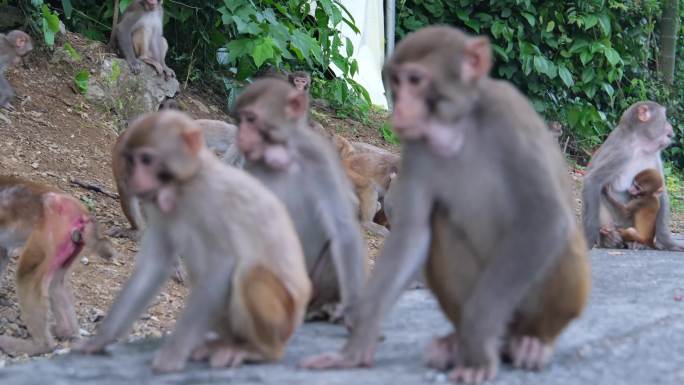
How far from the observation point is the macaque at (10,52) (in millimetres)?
9586

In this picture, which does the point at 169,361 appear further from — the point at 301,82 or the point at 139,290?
the point at 301,82

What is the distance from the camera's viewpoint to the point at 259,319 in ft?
11.1

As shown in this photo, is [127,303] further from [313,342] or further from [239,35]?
[239,35]

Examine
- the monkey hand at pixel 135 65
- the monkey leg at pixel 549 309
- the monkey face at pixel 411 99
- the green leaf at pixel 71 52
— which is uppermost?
the monkey face at pixel 411 99

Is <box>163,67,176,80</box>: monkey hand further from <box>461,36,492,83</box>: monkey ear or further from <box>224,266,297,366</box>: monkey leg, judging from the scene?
<box>461,36,492,83</box>: monkey ear

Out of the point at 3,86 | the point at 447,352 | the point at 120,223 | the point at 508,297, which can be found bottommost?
the point at 120,223

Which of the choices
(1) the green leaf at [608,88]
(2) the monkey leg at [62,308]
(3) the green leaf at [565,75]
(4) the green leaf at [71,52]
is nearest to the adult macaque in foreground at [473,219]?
(2) the monkey leg at [62,308]

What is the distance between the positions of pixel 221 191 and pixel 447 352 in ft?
3.20

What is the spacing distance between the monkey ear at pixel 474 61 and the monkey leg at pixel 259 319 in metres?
0.95

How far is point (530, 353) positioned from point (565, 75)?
12.0 metres

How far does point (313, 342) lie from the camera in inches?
162

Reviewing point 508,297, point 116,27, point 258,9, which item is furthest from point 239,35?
point 508,297

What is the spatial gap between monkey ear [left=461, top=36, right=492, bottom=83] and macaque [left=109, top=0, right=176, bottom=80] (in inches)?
324

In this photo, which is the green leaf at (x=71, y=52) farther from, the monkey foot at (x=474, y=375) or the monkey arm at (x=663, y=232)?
the monkey foot at (x=474, y=375)
